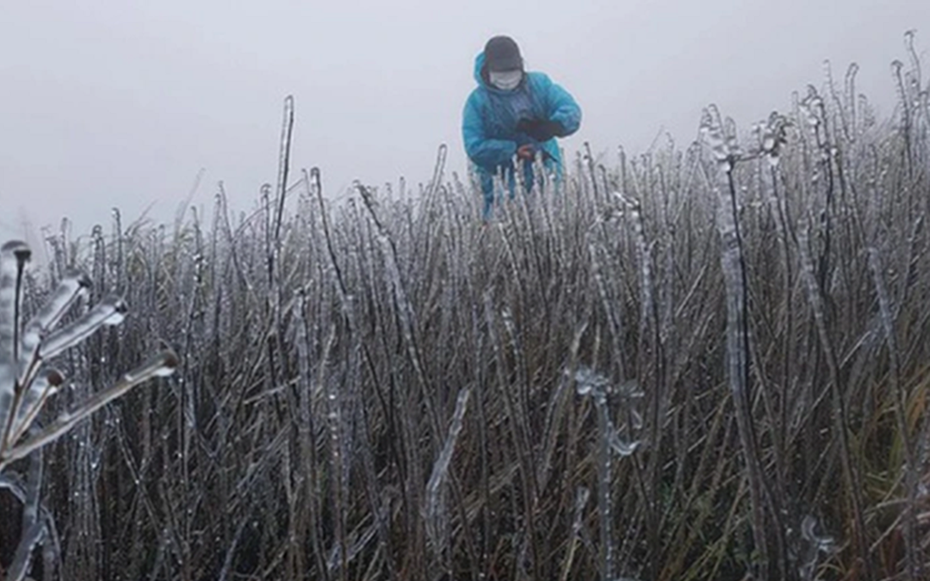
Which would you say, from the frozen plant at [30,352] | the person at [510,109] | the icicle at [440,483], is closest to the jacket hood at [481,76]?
the person at [510,109]

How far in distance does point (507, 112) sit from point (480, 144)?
0.84ft

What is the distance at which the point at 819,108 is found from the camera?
117 cm

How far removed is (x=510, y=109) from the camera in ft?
17.0

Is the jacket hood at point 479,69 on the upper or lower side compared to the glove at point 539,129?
upper

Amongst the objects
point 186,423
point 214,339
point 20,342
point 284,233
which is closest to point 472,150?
point 284,233

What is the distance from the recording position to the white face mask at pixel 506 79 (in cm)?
514

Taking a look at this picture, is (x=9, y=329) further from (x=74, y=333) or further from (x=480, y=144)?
(x=480, y=144)

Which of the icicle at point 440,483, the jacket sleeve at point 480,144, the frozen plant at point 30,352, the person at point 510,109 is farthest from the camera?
the person at point 510,109

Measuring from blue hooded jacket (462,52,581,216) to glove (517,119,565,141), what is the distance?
3 centimetres

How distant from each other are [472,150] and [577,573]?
414 centimetres

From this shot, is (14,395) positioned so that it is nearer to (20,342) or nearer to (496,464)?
(20,342)

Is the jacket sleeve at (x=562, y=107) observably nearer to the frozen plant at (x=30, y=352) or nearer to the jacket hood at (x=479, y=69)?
the jacket hood at (x=479, y=69)

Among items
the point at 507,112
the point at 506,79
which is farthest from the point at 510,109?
the point at 506,79

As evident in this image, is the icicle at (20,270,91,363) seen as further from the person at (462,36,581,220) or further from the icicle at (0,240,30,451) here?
the person at (462,36,581,220)
